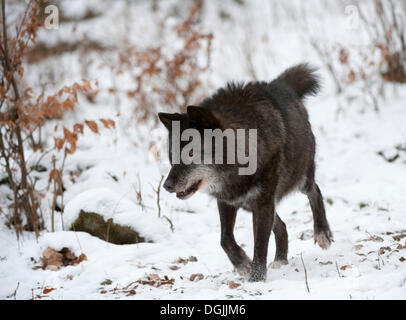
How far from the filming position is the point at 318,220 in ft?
14.2

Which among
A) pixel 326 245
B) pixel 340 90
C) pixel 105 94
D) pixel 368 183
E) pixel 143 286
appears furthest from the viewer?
pixel 105 94

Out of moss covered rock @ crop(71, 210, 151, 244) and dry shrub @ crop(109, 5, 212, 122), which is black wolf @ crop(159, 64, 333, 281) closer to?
moss covered rock @ crop(71, 210, 151, 244)

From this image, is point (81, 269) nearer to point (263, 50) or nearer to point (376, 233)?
point (376, 233)

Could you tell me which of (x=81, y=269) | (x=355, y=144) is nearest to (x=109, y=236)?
(x=81, y=269)

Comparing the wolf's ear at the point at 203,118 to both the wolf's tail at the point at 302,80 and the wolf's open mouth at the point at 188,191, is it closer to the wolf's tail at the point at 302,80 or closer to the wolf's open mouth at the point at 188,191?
the wolf's open mouth at the point at 188,191

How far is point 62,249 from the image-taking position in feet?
14.5

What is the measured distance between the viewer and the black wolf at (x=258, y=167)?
11.6ft

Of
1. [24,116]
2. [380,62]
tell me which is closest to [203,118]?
[24,116]

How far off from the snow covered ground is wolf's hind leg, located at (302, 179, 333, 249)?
10 cm

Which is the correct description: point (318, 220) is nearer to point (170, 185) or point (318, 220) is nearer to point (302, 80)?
point (302, 80)

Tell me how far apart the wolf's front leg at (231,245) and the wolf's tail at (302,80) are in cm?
157

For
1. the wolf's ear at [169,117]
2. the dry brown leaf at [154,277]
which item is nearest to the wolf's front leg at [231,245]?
the dry brown leaf at [154,277]

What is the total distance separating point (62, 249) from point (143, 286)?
1.33 metres

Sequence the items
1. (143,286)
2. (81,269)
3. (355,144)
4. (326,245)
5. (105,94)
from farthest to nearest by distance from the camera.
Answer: (105,94)
(355,144)
(326,245)
(81,269)
(143,286)
